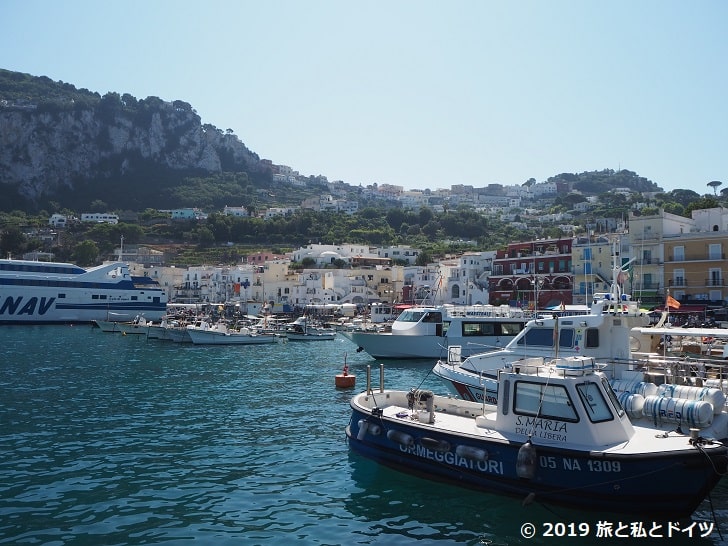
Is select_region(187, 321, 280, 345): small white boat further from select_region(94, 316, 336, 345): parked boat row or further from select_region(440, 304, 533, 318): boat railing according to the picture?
select_region(440, 304, 533, 318): boat railing

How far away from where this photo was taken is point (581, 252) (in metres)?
64.5

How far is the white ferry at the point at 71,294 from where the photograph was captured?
80688 millimetres

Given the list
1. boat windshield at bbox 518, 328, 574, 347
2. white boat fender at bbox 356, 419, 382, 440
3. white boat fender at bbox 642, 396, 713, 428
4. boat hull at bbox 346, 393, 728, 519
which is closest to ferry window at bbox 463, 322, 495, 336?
boat windshield at bbox 518, 328, 574, 347

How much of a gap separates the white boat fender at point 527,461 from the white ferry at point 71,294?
81025 mm

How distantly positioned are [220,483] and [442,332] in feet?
88.6

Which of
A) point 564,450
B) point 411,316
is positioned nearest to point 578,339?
point 564,450

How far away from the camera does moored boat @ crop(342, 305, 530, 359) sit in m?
38.4

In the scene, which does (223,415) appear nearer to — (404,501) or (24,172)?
(404,501)

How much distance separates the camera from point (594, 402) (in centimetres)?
1234

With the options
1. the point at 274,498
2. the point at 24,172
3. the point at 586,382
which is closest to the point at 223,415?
the point at 274,498

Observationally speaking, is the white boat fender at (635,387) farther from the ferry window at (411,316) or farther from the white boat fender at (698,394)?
the ferry window at (411,316)

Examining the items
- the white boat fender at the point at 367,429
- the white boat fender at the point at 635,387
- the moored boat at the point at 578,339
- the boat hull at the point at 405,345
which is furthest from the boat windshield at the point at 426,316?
the white boat fender at the point at 367,429

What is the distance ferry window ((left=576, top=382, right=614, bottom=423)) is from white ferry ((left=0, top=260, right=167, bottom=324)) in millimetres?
81454

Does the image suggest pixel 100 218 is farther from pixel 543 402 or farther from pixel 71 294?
pixel 543 402
